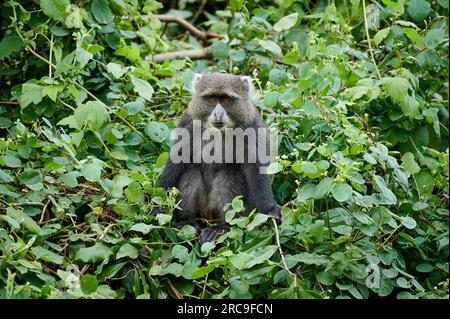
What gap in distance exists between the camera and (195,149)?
7.57 meters

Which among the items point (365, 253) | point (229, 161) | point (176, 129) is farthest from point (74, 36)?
point (365, 253)

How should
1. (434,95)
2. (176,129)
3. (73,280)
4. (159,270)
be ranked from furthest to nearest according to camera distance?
(434,95), (176,129), (159,270), (73,280)

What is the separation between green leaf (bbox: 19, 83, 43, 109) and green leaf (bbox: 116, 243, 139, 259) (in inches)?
71.8

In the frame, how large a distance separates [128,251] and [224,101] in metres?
1.80

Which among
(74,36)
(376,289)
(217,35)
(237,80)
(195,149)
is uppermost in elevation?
(217,35)

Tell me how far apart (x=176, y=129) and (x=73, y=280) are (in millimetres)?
2271

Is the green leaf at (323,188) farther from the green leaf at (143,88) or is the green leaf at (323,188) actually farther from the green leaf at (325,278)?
the green leaf at (143,88)

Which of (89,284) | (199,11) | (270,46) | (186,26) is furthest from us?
(199,11)

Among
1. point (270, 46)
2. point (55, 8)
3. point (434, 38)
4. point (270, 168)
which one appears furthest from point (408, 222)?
point (55, 8)

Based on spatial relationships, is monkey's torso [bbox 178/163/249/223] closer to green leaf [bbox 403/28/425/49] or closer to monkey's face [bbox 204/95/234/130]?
monkey's face [bbox 204/95/234/130]

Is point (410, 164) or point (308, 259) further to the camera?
point (410, 164)

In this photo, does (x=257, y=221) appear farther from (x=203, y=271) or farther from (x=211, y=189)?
(x=211, y=189)

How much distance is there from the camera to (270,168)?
621 cm

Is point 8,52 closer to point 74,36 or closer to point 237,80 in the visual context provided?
point 74,36
